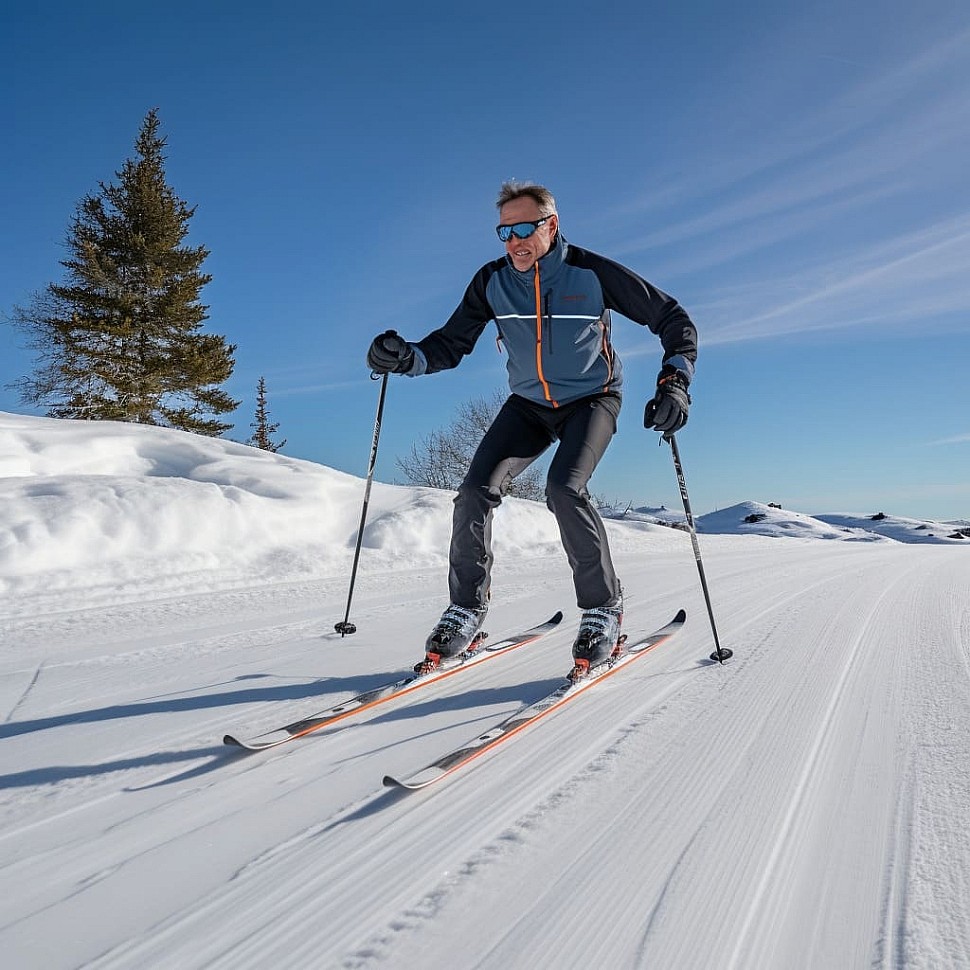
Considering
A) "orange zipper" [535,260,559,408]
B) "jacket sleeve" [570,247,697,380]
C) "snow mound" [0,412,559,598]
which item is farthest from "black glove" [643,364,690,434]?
"snow mound" [0,412,559,598]

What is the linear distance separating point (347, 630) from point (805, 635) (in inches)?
98.7

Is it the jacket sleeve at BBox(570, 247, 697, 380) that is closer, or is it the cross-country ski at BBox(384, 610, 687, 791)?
the cross-country ski at BBox(384, 610, 687, 791)

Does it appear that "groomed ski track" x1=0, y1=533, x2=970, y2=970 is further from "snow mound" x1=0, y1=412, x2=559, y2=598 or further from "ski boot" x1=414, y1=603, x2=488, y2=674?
"snow mound" x1=0, y1=412, x2=559, y2=598

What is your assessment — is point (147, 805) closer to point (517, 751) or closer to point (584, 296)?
point (517, 751)

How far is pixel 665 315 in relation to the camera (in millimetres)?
3383

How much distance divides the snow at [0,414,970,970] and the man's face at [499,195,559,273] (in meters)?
1.96

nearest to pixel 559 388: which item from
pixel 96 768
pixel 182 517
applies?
pixel 96 768

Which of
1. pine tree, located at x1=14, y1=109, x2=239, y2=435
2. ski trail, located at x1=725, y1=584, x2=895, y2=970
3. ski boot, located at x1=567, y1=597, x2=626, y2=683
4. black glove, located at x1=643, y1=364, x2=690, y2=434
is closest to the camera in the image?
ski trail, located at x1=725, y1=584, x2=895, y2=970

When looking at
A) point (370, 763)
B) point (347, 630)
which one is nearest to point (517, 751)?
point (370, 763)

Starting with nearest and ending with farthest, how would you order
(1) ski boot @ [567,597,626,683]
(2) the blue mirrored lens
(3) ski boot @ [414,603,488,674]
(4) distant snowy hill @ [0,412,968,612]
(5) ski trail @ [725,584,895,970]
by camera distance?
1. (5) ski trail @ [725,584,895,970]
2. (1) ski boot @ [567,597,626,683]
3. (3) ski boot @ [414,603,488,674]
4. (2) the blue mirrored lens
5. (4) distant snowy hill @ [0,412,968,612]

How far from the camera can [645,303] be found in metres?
3.36

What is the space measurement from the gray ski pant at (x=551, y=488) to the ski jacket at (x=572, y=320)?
117mm

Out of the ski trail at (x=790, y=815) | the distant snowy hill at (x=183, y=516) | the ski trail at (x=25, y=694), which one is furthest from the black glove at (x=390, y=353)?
the distant snowy hill at (x=183, y=516)

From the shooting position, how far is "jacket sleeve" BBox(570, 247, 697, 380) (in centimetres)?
333
